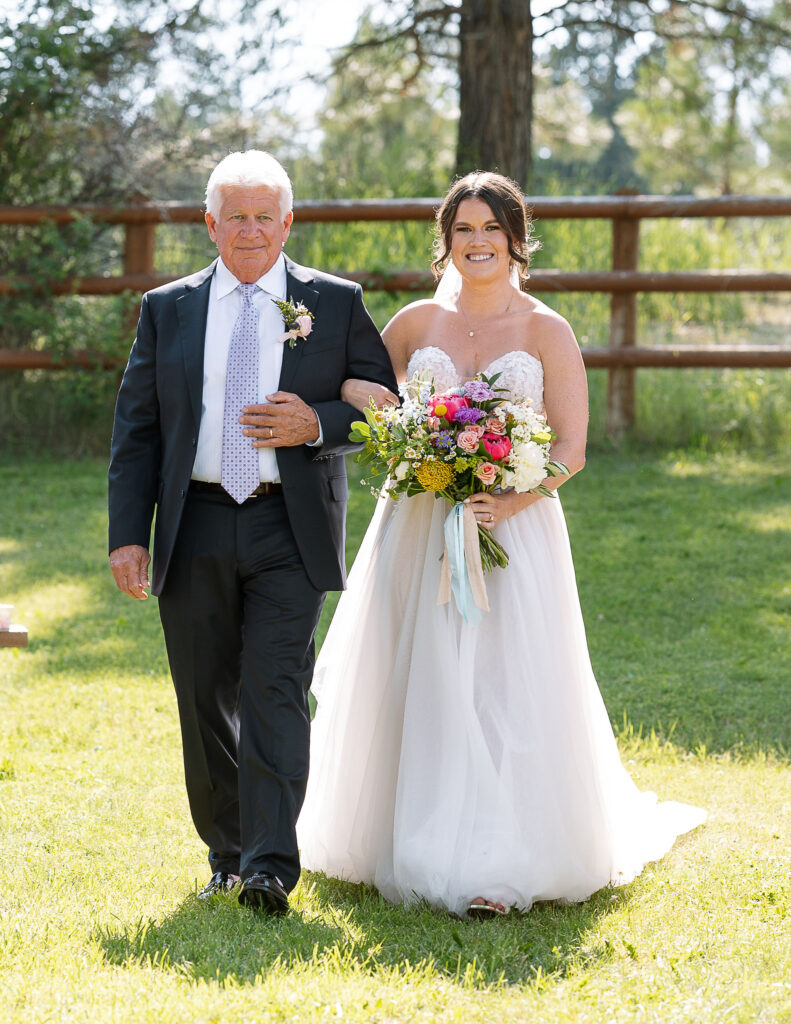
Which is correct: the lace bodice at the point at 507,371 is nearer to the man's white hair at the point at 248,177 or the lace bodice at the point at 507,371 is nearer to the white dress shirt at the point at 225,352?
the white dress shirt at the point at 225,352

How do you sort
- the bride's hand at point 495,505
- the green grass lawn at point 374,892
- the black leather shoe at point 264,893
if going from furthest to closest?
the bride's hand at point 495,505 < the black leather shoe at point 264,893 < the green grass lawn at point 374,892

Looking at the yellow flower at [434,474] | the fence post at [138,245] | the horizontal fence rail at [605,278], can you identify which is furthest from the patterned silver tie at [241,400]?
the fence post at [138,245]

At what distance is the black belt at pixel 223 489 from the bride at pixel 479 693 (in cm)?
38

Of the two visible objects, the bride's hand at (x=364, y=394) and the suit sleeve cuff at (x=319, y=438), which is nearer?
the suit sleeve cuff at (x=319, y=438)

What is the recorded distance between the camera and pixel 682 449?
35.0 ft

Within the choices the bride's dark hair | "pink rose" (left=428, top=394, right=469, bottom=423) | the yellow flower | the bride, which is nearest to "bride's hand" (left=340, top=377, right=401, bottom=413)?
the bride

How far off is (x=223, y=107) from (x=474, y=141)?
2645mm

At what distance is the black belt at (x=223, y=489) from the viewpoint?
4004mm

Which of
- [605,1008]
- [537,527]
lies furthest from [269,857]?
[537,527]

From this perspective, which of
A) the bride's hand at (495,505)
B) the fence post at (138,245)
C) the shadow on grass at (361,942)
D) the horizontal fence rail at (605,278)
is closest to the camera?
the shadow on grass at (361,942)

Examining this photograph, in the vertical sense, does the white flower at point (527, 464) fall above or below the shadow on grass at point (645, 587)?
above

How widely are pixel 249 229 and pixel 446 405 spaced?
31.0 inches

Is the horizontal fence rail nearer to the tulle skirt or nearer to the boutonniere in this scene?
the tulle skirt

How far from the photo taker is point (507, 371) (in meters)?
4.37
